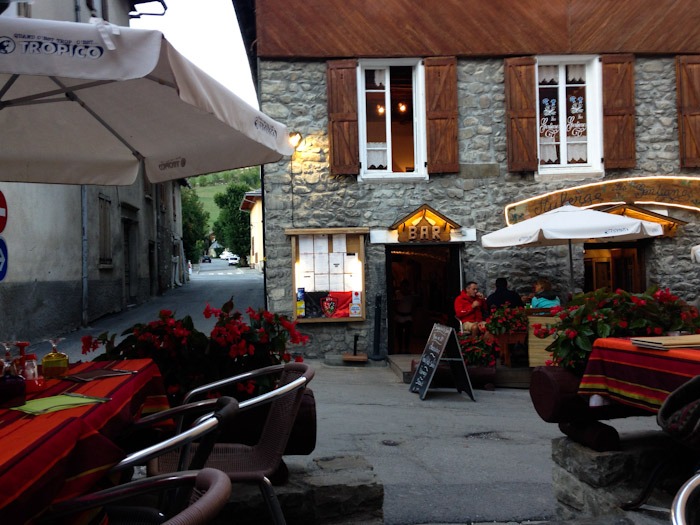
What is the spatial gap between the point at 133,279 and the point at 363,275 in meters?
10.5

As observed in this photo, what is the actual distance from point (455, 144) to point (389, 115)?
1.26m

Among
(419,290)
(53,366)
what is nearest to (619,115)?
(419,290)

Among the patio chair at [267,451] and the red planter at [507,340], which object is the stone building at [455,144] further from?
the patio chair at [267,451]

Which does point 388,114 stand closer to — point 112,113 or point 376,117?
point 376,117

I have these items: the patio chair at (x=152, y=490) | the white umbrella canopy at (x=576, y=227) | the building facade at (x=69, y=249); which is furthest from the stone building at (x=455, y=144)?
the patio chair at (x=152, y=490)

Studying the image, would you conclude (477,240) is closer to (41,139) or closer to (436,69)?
(436,69)

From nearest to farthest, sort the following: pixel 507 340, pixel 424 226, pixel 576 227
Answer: pixel 576 227
pixel 507 340
pixel 424 226


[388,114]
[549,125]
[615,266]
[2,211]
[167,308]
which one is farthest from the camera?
[167,308]

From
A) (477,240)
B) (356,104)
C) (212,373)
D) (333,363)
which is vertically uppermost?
(356,104)

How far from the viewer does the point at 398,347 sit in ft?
39.2

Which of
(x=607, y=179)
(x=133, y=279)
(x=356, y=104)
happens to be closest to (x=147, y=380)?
(x=356, y=104)

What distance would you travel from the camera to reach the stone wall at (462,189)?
36.0ft

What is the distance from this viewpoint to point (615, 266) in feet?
40.0

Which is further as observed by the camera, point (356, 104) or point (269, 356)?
point (356, 104)
